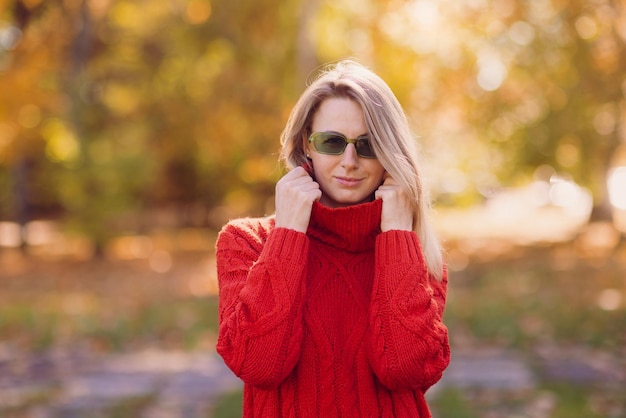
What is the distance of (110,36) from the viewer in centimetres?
1983

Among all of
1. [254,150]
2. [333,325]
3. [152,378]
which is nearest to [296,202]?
[333,325]

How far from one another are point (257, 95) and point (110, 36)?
676cm

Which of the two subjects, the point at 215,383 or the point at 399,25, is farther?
the point at 399,25

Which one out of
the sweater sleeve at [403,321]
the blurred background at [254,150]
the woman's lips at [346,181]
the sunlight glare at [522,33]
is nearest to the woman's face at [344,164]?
the woman's lips at [346,181]

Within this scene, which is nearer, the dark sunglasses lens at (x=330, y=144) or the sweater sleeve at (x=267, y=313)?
the sweater sleeve at (x=267, y=313)

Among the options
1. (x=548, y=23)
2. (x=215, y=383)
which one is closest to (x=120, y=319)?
(x=215, y=383)

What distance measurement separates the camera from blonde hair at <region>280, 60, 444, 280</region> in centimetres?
220

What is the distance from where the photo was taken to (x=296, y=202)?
86.5 inches

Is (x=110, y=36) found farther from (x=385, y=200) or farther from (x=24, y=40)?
(x=385, y=200)

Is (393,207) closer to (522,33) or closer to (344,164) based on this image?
(344,164)

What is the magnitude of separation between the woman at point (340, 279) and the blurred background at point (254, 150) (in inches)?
148

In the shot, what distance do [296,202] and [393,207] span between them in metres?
0.31

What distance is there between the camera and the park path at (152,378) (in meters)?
5.61

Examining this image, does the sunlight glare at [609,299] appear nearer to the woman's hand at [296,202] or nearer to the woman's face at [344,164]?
the woman's face at [344,164]
